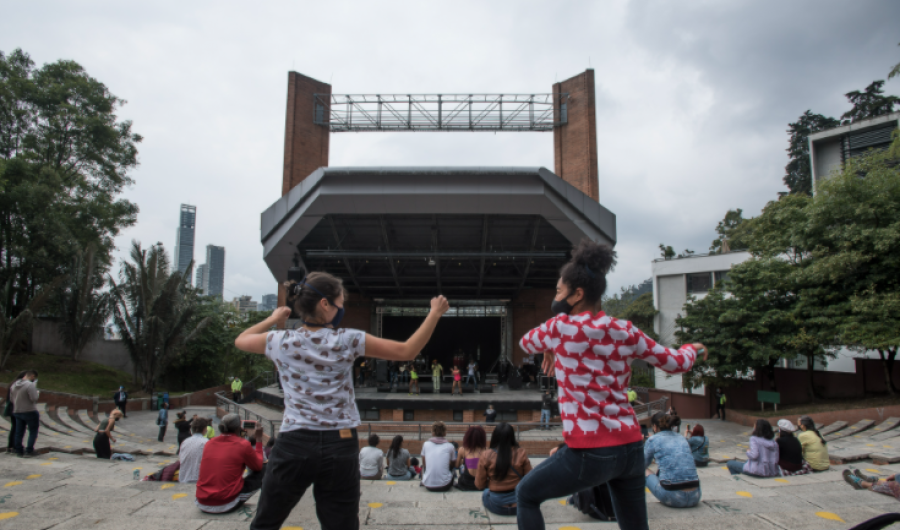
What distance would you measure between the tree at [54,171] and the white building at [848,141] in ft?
111

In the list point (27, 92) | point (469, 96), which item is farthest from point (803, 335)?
point (27, 92)

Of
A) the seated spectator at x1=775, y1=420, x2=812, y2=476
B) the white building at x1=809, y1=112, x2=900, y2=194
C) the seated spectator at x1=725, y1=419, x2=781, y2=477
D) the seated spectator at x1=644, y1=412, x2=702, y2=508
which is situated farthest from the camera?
the white building at x1=809, y1=112, x2=900, y2=194

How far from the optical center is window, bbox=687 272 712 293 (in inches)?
1065

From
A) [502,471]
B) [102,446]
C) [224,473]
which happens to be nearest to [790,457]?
[502,471]

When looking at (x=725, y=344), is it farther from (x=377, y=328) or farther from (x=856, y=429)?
(x=377, y=328)

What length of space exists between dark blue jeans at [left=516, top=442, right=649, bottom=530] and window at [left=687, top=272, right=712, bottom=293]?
28.3 metres

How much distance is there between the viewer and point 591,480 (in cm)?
193

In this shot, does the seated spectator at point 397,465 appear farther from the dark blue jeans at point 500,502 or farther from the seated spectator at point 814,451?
the seated spectator at point 814,451

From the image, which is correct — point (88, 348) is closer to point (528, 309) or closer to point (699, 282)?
point (528, 309)

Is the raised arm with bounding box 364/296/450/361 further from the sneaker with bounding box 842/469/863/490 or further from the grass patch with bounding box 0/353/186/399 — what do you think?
the grass patch with bounding box 0/353/186/399

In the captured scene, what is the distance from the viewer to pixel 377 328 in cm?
2423

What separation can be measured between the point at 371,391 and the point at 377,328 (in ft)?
18.8

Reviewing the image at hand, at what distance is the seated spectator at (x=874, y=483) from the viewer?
3870 millimetres

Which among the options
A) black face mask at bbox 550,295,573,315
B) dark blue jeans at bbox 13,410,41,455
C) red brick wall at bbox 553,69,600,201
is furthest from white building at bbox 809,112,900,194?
dark blue jeans at bbox 13,410,41,455
